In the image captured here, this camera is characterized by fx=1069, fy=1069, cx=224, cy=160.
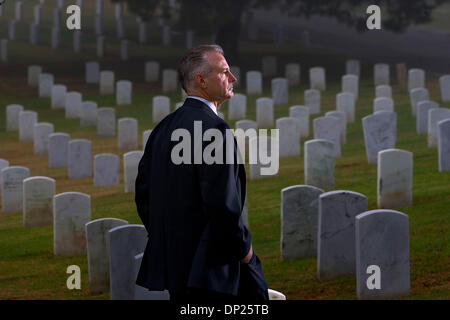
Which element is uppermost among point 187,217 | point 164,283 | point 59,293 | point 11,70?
point 11,70

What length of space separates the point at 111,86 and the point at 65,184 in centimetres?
1297

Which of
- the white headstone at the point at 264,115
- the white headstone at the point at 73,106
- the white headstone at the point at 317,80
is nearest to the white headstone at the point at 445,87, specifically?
the white headstone at the point at 317,80

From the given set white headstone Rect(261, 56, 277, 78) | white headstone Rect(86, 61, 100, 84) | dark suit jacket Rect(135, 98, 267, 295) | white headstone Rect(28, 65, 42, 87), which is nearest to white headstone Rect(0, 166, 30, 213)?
dark suit jacket Rect(135, 98, 267, 295)

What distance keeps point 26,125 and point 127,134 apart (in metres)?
3.22

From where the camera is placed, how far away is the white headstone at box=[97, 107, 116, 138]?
2292cm

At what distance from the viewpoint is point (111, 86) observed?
3038 centimetres

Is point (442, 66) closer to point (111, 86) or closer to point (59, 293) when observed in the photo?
point (111, 86)

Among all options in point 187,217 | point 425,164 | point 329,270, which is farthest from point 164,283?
point 425,164

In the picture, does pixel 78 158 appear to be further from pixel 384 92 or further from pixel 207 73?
pixel 207 73

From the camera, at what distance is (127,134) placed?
68.5 ft

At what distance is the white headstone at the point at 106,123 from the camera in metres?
22.9

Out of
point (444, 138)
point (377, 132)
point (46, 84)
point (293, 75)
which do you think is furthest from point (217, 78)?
point (293, 75)

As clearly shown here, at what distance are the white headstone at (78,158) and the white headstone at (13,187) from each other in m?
2.54

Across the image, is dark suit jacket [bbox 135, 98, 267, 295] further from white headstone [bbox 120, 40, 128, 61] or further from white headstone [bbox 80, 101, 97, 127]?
white headstone [bbox 120, 40, 128, 61]
